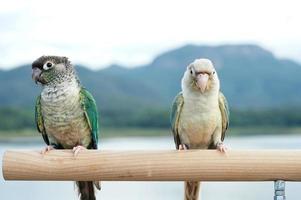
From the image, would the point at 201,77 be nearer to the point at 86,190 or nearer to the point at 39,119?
the point at 86,190

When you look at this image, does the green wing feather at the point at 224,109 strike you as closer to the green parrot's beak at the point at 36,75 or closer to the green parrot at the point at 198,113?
the green parrot at the point at 198,113

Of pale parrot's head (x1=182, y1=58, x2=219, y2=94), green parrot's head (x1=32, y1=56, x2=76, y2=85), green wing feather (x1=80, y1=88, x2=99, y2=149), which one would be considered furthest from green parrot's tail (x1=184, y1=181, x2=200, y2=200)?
green parrot's head (x1=32, y1=56, x2=76, y2=85)

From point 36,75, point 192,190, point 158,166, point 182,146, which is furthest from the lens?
point 36,75

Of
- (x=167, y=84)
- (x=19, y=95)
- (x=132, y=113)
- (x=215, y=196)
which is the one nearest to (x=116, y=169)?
(x=215, y=196)

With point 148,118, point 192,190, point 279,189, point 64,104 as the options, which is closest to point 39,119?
point 64,104

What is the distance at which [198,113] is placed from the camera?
3127 mm

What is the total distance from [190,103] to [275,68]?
86.8m

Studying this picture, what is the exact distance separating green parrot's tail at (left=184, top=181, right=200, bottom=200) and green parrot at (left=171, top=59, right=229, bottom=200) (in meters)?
0.17

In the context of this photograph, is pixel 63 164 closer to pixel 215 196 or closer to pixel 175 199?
pixel 175 199

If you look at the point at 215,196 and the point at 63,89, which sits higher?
the point at 63,89

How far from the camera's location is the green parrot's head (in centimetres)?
336

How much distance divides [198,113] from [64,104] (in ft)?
2.33

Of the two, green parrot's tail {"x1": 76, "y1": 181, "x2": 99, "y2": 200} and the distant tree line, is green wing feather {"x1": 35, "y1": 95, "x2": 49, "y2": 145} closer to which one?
green parrot's tail {"x1": 76, "y1": 181, "x2": 99, "y2": 200}

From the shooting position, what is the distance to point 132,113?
39.1 metres
